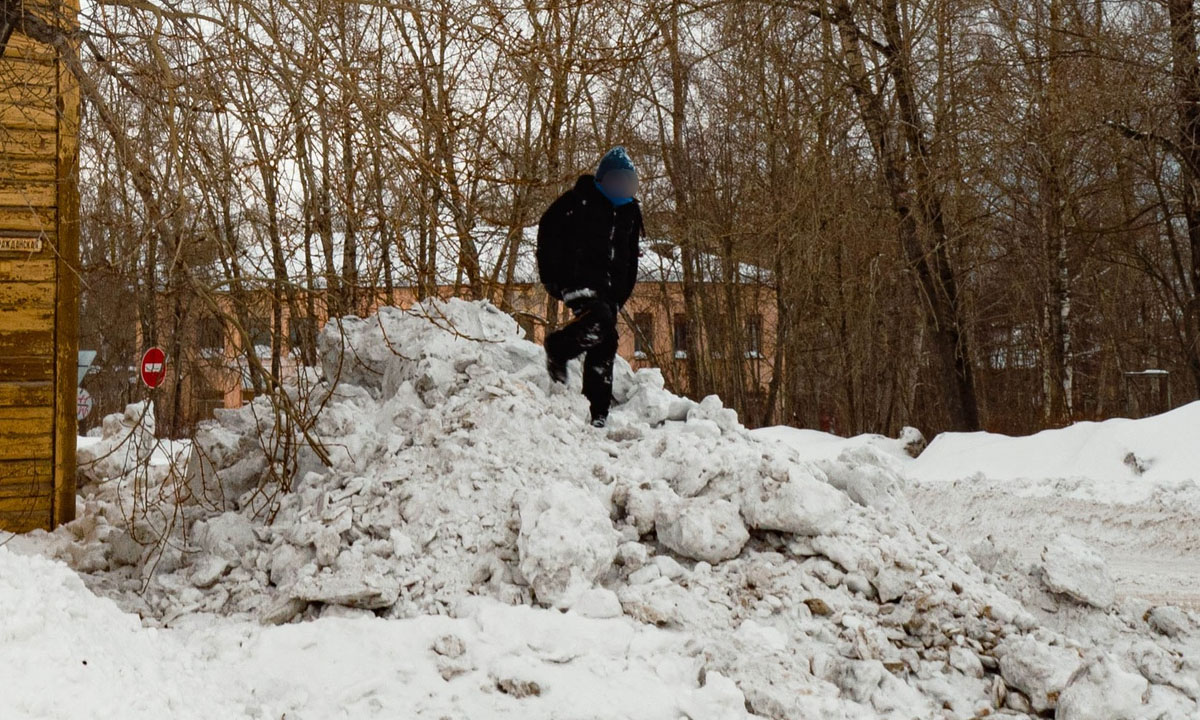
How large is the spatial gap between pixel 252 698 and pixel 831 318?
15.3 metres

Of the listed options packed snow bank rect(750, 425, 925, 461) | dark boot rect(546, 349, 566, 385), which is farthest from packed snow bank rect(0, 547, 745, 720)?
packed snow bank rect(750, 425, 925, 461)

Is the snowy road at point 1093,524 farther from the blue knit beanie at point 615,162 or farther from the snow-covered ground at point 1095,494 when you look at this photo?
the blue knit beanie at point 615,162

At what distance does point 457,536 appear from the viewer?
15.5 feet

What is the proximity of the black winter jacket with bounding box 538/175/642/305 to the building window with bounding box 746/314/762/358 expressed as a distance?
12350 mm

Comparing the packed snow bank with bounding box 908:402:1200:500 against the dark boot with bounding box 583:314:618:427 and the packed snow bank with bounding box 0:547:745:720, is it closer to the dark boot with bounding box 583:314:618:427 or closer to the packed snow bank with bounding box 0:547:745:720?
the dark boot with bounding box 583:314:618:427

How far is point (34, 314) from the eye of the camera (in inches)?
252

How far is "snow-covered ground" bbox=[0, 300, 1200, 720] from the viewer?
358cm

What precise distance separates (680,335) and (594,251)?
1403 centimetres

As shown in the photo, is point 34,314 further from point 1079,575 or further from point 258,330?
point 1079,575

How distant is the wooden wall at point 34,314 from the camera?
632 cm

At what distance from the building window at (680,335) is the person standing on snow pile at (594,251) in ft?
39.3

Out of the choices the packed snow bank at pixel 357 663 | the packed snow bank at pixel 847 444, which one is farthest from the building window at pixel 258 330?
the packed snow bank at pixel 847 444

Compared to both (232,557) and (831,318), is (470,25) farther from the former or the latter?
(831,318)

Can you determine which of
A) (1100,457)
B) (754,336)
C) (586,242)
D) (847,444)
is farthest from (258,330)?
(754,336)
